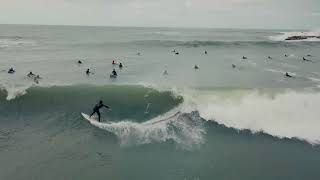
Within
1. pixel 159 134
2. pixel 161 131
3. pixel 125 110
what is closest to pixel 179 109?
pixel 125 110

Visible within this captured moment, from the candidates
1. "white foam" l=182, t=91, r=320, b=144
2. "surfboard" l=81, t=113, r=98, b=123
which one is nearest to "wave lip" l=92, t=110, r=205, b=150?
"surfboard" l=81, t=113, r=98, b=123

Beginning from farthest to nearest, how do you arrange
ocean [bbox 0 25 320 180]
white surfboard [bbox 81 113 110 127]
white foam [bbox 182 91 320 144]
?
1. white foam [bbox 182 91 320 144]
2. white surfboard [bbox 81 113 110 127]
3. ocean [bbox 0 25 320 180]

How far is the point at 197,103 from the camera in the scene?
81.6 ft

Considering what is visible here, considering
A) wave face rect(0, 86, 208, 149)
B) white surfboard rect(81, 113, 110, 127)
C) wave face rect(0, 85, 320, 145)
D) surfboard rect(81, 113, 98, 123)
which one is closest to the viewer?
wave face rect(0, 86, 208, 149)

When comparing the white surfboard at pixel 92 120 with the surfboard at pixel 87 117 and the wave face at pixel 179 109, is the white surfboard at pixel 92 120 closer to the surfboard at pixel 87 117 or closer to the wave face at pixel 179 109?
the surfboard at pixel 87 117

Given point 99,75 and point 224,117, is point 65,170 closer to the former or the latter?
point 224,117

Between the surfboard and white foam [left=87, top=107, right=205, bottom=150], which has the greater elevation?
the surfboard

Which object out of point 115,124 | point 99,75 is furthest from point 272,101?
point 99,75

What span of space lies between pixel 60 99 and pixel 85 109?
9.46 ft

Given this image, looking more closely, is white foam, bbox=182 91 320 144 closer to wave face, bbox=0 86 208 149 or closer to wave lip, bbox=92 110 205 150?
wave face, bbox=0 86 208 149

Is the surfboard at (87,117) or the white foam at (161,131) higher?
the surfboard at (87,117)

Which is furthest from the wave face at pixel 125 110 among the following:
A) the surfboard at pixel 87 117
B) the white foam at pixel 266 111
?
the white foam at pixel 266 111

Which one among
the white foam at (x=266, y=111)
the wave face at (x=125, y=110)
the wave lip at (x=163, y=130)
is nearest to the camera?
the wave lip at (x=163, y=130)

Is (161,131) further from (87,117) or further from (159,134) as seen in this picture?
(87,117)
